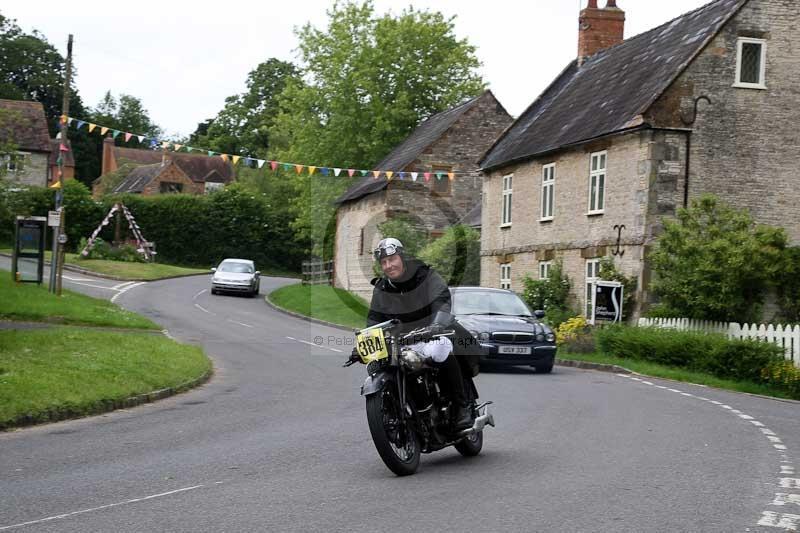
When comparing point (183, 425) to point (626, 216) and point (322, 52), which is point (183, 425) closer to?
point (626, 216)

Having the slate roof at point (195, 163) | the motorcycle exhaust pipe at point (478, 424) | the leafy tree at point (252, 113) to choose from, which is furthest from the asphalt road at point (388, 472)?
the slate roof at point (195, 163)

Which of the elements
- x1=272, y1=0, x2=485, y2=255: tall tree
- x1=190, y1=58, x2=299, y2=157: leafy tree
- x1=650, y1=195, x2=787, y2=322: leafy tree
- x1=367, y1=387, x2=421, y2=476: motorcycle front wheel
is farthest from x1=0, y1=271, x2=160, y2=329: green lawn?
x1=190, y1=58, x2=299, y2=157: leafy tree

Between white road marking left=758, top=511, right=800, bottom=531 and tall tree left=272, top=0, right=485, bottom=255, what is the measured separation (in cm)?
5439

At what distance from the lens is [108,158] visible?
379 feet

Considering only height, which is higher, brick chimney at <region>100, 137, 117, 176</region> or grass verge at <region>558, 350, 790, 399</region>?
brick chimney at <region>100, 137, 117, 176</region>

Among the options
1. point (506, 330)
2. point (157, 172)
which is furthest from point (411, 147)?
point (157, 172)

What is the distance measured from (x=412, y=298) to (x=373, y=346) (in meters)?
0.84

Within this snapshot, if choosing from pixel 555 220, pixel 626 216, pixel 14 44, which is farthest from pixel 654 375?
pixel 14 44

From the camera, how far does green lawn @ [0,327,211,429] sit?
13.3m

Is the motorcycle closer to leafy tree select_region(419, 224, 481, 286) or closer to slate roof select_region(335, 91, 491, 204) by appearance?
leafy tree select_region(419, 224, 481, 286)

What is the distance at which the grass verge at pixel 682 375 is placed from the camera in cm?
2109

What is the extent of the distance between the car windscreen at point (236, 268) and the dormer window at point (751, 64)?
2660cm

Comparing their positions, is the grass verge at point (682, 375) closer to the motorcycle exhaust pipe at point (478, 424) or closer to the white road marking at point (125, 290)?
the motorcycle exhaust pipe at point (478, 424)

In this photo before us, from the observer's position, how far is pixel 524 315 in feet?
73.5
